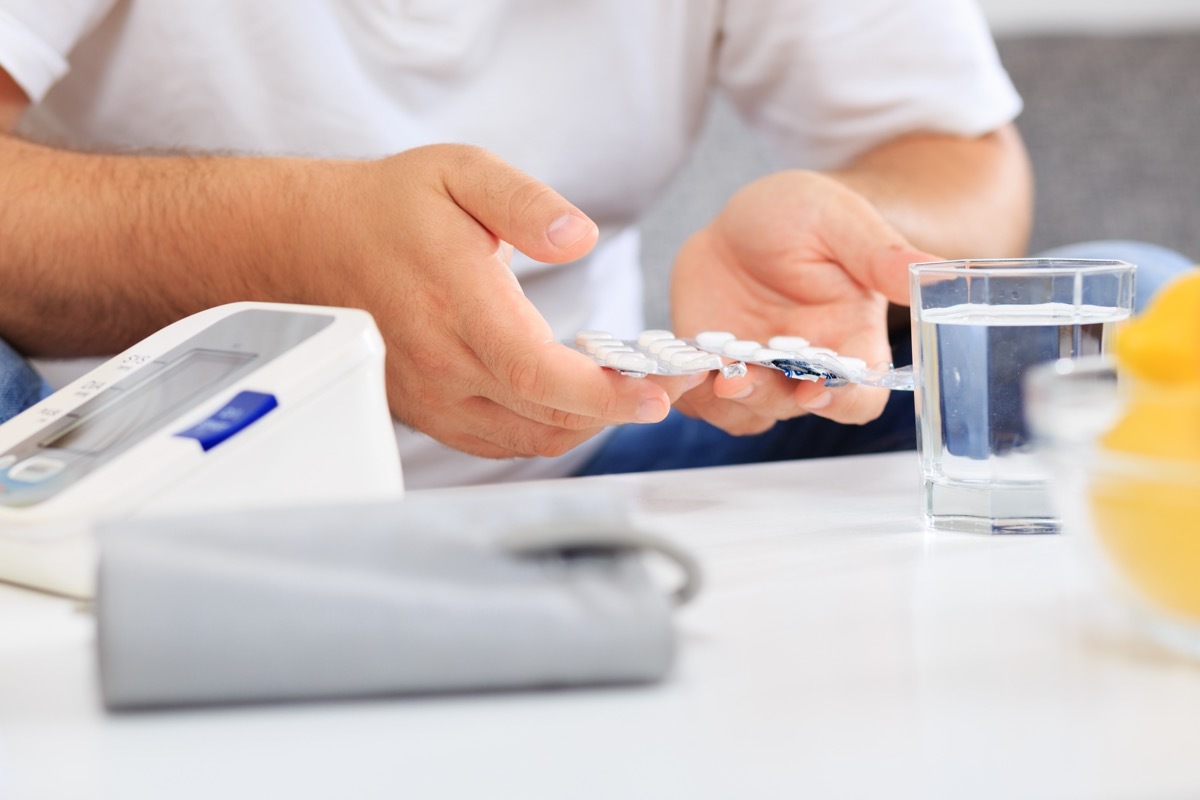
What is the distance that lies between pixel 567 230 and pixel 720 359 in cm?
10

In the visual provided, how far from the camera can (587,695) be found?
0.31 m

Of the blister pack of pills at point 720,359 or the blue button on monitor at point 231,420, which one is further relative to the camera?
the blister pack of pills at point 720,359

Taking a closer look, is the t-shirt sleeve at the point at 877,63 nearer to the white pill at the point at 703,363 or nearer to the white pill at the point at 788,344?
the white pill at the point at 788,344

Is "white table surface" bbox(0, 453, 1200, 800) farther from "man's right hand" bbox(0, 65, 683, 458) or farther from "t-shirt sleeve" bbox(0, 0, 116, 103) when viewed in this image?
"t-shirt sleeve" bbox(0, 0, 116, 103)

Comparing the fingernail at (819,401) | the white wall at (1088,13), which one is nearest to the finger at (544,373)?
the fingernail at (819,401)

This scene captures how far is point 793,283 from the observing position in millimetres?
819

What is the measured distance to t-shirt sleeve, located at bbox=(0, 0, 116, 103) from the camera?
0.87 meters

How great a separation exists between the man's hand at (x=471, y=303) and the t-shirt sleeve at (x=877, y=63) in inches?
24.1

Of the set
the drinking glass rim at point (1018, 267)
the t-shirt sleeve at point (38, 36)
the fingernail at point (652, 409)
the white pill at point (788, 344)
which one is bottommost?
the white pill at point (788, 344)

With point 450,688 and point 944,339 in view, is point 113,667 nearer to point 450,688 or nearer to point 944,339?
point 450,688

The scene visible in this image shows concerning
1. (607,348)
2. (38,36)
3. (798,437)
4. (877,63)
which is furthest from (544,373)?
(877,63)

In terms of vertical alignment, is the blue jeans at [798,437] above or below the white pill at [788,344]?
below

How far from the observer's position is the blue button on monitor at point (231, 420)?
415 mm

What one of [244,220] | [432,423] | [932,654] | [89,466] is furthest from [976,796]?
[244,220]
